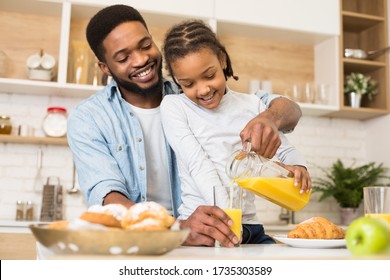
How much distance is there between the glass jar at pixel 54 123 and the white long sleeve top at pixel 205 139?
1704mm

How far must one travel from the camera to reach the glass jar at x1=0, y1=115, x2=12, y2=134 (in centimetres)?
330

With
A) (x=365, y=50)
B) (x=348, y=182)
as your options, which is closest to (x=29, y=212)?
(x=348, y=182)

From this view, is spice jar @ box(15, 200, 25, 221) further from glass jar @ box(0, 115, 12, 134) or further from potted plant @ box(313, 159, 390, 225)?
potted plant @ box(313, 159, 390, 225)

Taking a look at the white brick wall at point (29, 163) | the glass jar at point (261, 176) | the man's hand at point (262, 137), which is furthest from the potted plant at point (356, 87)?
the glass jar at point (261, 176)

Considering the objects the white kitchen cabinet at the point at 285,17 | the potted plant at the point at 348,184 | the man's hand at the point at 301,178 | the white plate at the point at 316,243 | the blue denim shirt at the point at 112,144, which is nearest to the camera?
the white plate at the point at 316,243

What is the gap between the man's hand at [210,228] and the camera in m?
1.23

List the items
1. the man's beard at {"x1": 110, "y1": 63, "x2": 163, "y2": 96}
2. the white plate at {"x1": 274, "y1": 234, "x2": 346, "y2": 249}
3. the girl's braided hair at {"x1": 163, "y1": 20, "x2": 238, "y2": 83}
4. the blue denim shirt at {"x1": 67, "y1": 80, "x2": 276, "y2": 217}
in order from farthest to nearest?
the man's beard at {"x1": 110, "y1": 63, "x2": 163, "y2": 96} < the blue denim shirt at {"x1": 67, "y1": 80, "x2": 276, "y2": 217} < the girl's braided hair at {"x1": 163, "y1": 20, "x2": 238, "y2": 83} < the white plate at {"x1": 274, "y1": 234, "x2": 346, "y2": 249}

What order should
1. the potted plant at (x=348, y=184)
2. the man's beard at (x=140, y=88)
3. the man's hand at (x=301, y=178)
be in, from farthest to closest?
1. the potted plant at (x=348, y=184)
2. the man's beard at (x=140, y=88)
3. the man's hand at (x=301, y=178)

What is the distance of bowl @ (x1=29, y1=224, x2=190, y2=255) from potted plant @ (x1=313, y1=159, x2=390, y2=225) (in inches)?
123

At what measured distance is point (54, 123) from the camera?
3.41 m

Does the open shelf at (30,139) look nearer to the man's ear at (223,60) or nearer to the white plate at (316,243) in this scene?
the man's ear at (223,60)

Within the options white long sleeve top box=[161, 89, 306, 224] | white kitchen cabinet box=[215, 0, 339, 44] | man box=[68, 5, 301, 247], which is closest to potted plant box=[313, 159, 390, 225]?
white kitchen cabinet box=[215, 0, 339, 44]

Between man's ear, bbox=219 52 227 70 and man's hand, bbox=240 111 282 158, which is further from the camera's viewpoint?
man's ear, bbox=219 52 227 70

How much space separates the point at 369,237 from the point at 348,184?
3019 millimetres
